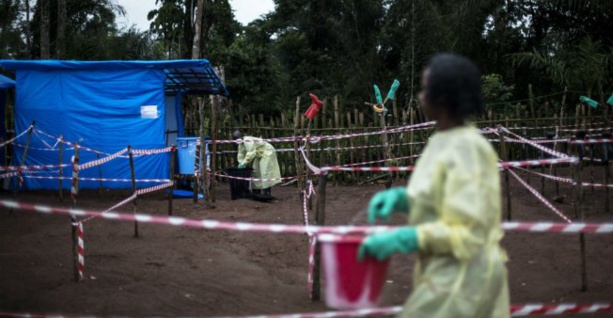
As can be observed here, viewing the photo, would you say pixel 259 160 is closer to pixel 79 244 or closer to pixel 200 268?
pixel 200 268

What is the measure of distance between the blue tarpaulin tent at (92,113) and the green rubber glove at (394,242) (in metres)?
11.2

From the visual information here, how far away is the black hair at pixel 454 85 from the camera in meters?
2.35

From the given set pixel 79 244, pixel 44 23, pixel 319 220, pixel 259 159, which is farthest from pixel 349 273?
pixel 44 23

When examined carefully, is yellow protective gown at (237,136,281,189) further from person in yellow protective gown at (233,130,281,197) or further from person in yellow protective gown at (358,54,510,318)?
person in yellow protective gown at (358,54,510,318)

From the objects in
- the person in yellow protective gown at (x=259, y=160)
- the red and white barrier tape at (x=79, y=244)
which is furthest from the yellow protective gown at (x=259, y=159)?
the red and white barrier tape at (x=79, y=244)

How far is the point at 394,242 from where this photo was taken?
2.23 metres

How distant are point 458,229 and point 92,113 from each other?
12.0 m

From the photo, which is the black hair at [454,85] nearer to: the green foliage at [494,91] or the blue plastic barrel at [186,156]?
A: the blue plastic barrel at [186,156]

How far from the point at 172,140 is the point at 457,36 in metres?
12.1

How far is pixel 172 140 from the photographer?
48.4 ft

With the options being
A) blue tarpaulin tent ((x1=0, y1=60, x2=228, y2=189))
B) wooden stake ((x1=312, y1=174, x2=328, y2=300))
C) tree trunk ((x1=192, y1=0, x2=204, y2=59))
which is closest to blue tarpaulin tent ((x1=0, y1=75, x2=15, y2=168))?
blue tarpaulin tent ((x1=0, y1=60, x2=228, y2=189))

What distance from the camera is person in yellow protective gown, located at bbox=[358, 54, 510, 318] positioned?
222 centimetres

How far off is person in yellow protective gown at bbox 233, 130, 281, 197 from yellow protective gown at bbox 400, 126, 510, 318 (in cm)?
1010

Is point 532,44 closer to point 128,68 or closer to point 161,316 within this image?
point 128,68
